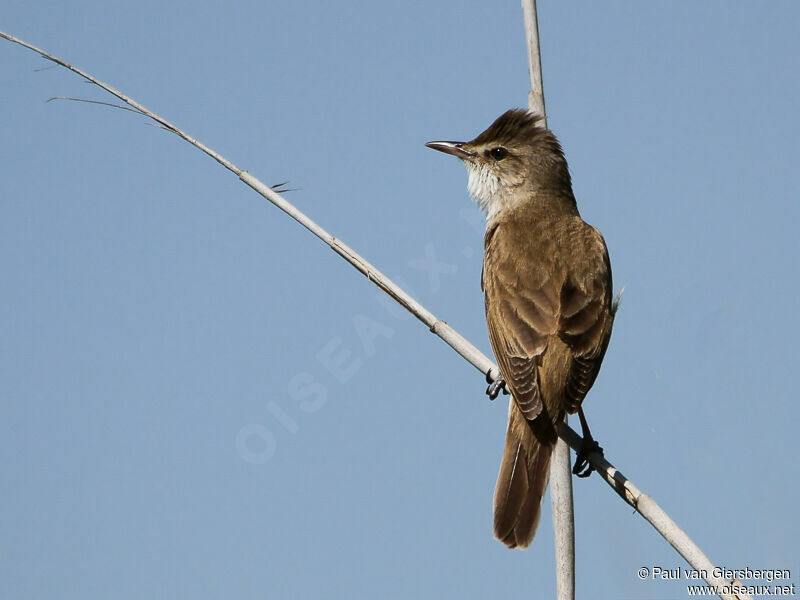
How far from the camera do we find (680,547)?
9.85ft

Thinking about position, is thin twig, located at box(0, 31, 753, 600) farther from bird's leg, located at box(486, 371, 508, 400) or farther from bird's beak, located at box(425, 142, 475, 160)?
bird's beak, located at box(425, 142, 475, 160)

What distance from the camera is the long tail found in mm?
3938

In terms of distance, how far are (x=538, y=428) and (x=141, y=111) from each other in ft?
7.65

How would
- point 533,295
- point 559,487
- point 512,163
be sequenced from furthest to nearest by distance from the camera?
point 512,163 → point 533,295 → point 559,487

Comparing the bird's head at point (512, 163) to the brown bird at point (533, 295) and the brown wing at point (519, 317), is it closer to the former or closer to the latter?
the brown bird at point (533, 295)

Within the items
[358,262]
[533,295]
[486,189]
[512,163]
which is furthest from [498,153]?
[358,262]

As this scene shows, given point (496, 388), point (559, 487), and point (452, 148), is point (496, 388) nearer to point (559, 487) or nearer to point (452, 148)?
point (559, 487)

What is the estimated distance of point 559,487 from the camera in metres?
3.67

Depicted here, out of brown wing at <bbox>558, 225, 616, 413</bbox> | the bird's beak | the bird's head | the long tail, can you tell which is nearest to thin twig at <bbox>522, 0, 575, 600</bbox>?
the long tail

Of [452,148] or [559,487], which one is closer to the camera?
[559,487]

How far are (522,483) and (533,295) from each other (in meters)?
1.13

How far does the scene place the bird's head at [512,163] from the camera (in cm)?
568

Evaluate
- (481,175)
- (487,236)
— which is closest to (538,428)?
(487,236)

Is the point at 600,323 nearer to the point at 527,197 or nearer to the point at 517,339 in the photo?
the point at 517,339
